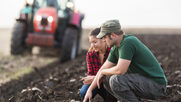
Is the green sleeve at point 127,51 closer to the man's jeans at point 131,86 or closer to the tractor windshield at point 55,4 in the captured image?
the man's jeans at point 131,86

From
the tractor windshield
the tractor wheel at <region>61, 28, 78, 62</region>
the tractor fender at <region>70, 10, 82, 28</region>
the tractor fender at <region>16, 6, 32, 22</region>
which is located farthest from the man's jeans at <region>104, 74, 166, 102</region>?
the tractor fender at <region>16, 6, 32, 22</region>

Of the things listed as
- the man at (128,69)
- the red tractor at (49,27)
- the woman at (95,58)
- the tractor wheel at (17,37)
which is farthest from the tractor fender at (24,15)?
the man at (128,69)

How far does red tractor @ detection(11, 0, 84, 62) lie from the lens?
9359 millimetres

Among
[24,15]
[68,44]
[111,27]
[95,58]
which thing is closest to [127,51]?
[111,27]

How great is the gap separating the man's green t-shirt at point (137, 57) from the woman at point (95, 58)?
0.81ft

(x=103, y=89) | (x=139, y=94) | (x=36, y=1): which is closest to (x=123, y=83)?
(x=139, y=94)

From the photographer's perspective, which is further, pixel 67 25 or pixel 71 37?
pixel 67 25

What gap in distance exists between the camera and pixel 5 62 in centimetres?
918

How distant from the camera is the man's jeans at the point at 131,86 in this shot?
3549 millimetres

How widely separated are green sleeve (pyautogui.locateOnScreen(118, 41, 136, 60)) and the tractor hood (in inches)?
251

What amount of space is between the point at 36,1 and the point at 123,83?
23.8ft

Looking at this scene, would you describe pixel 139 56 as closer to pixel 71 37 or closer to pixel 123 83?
pixel 123 83

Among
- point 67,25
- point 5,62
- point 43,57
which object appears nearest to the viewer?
point 5,62

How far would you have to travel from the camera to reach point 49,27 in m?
9.57
